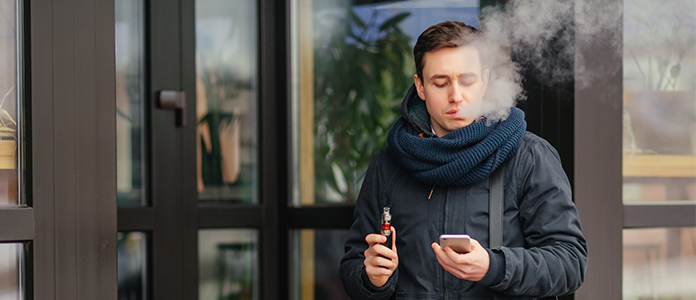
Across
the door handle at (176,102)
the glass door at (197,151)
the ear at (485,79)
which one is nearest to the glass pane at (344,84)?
the glass door at (197,151)

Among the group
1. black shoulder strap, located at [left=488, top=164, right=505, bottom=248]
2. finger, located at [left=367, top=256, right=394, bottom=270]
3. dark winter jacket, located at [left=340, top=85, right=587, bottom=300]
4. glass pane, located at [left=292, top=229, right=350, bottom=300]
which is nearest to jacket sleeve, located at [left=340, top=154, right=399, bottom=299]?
dark winter jacket, located at [left=340, top=85, right=587, bottom=300]

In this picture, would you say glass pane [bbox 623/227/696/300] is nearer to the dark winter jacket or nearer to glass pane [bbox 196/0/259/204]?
the dark winter jacket

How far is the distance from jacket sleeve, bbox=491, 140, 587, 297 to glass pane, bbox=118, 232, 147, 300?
1578 mm

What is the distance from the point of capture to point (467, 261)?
52.2 inches

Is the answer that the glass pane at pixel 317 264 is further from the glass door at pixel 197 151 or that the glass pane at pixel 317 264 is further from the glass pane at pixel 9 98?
the glass pane at pixel 9 98

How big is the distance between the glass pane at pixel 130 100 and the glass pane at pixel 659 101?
6.06 ft

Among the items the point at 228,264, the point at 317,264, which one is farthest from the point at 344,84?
the point at 228,264

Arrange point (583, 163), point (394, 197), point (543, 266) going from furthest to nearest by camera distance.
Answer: point (583, 163), point (394, 197), point (543, 266)

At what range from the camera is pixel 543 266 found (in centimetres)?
136

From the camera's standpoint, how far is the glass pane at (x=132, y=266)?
2.37 metres

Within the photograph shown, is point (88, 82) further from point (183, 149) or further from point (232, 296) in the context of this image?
point (232, 296)

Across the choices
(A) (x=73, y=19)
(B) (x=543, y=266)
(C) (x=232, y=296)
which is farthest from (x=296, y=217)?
(B) (x=543, y=266)

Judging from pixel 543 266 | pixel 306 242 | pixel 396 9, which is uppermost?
pixel 396 9

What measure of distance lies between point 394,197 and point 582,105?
0.75m
